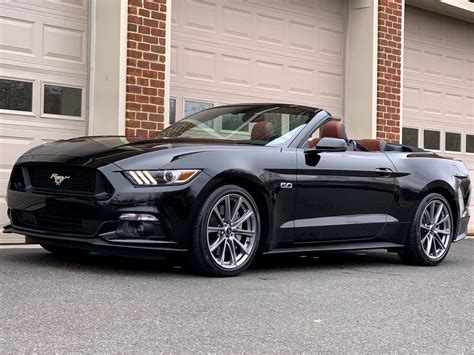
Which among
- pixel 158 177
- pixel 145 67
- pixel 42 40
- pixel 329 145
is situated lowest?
pixel 158 177

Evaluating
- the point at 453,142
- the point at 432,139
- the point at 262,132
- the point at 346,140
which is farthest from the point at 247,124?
the point at 453,142

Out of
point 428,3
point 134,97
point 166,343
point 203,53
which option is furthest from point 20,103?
point 428,3

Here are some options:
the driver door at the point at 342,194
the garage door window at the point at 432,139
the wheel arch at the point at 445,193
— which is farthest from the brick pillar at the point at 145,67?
the garage door window at the point at 432,139

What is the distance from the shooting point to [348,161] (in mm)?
6762

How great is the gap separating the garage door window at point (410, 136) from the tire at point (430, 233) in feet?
17.9

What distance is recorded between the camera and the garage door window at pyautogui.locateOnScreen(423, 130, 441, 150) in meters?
13.6

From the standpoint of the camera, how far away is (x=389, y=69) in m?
12.2

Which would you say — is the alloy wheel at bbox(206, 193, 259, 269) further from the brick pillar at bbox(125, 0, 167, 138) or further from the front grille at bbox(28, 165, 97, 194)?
the brick pillar at bbox(125, 0, 167, 138)

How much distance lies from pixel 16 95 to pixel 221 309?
16.1 feet

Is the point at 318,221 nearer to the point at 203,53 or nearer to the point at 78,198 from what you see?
the point at 78,198

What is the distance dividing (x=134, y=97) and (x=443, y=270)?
3.99 m

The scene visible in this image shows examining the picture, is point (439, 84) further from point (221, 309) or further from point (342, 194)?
point (221, 309)

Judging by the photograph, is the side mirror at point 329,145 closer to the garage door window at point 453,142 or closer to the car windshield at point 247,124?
the car windshield at point 247,124

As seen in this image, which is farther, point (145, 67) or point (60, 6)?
point (145, 67)
